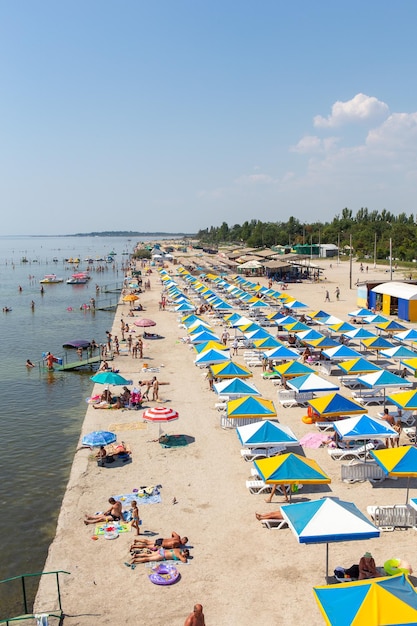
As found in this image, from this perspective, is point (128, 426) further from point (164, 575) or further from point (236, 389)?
point (164, 575)

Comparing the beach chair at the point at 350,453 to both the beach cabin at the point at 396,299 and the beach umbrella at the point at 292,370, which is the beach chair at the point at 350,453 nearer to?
the beach umbrella at the point at 292,370

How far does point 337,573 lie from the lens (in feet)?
33.7

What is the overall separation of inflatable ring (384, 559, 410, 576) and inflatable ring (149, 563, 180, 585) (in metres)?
3.98

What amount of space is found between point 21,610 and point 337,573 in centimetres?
608

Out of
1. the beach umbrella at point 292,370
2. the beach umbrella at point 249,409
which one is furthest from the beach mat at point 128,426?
the beach umbrella at point 292,370

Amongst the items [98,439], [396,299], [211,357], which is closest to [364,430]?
[98,439]

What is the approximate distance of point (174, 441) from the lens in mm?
17766

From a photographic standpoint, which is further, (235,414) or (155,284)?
(155,284)

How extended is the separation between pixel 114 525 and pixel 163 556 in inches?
75.0

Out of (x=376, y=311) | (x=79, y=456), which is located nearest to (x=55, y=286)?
(x=376, y=311)

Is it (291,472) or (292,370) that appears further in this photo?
(292,370)

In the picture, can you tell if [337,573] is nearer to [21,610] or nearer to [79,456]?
[21,610]

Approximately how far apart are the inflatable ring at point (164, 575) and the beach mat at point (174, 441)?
654 centimetres

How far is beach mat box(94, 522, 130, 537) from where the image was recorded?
40.8ft
